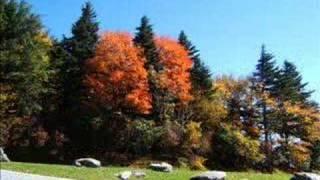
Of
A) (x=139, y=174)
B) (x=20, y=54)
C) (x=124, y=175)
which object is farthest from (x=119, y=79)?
(x=124, y=175)

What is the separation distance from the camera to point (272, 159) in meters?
61.7

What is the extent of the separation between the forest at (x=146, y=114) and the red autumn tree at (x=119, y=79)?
0.09 m

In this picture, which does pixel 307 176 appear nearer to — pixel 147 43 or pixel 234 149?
pixel 234 149

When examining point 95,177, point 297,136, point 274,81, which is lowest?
point 95,177

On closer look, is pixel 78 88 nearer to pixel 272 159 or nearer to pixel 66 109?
pixel 66 109

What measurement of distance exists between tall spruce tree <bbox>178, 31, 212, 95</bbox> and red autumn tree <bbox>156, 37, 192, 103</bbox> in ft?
7.47

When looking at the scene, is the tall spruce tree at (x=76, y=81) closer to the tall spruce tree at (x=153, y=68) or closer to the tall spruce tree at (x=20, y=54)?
the tall spruce tree at (x=153, y=68)

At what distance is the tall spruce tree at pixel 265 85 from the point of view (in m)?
62.7

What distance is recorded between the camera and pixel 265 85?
66.1 meters

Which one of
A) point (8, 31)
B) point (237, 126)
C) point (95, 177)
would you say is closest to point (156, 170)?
point (95, 177)

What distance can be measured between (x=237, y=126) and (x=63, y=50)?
767 inches

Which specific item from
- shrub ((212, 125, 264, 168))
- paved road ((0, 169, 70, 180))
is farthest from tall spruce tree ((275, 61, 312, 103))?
paved road ((0, 169, 70, 180))

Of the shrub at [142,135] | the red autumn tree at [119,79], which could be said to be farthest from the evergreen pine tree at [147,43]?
the shrub at [142,135]

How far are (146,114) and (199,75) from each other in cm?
977
